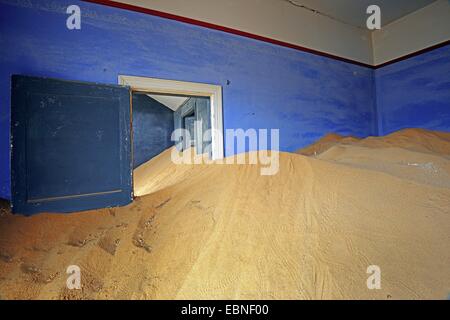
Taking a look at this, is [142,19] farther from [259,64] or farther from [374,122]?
[374,122]

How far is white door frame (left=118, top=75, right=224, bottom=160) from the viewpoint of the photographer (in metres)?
2.73

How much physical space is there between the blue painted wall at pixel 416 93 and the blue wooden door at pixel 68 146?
5356mm

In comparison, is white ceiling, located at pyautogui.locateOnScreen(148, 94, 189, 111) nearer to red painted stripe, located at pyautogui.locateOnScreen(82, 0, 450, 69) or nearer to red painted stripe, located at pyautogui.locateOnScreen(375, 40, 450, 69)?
red painted stripe, located at pyautogui.locateOnScreen(82, 0, 450, 69)

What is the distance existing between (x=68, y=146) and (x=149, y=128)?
18.0ft

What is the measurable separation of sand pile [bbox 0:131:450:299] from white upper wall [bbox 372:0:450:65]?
4214 mm

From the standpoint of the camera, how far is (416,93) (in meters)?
4.64

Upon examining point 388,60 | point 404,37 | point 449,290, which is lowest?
point 449,290

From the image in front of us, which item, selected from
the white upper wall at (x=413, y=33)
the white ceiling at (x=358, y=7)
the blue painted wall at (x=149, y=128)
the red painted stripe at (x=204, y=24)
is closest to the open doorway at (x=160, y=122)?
the blue painted wall at (x=149, y=128)

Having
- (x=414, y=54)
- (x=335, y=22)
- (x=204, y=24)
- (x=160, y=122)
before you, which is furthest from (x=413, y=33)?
(x=160, y=122)

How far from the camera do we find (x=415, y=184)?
1749 millimetres
